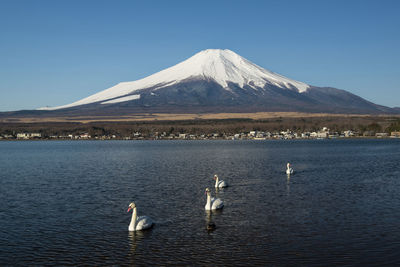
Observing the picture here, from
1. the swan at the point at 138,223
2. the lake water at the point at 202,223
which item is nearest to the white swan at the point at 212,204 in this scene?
the lake water at the point at 202,223

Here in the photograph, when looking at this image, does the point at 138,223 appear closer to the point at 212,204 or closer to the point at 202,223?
the point at 202,223

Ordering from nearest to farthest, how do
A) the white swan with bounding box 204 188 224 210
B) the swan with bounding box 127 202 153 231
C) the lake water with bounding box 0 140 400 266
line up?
the lake water with bounding box 0 140 400 266, the swan with bounding box 127 202 153 231, the white swan with bounding box 204 188 224 210

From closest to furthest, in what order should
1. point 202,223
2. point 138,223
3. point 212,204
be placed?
point 138,223 < point 202,223 < point 212,204

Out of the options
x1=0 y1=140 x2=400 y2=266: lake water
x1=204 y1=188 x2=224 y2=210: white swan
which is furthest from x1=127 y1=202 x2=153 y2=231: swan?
x1=204 y1=188 x2=224 y2=210: white swan

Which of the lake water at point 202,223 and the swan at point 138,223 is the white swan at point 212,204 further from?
the swan at point 138,223

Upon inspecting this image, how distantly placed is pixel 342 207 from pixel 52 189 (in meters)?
24.5

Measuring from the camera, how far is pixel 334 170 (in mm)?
51500

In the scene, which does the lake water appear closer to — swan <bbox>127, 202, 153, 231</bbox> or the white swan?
swan <bbox>127, 202, 153, 231</bbox>

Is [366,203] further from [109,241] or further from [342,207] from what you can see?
[109,241]

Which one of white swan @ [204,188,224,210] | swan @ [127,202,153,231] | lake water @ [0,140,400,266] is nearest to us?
lake water @ [0,140,400,266]

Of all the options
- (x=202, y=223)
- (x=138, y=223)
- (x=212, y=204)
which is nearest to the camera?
(x=138, y=223)

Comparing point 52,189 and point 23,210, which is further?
point 52,189

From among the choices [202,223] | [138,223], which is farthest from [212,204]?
[138,223]

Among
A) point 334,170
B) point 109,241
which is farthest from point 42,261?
point 334,170
